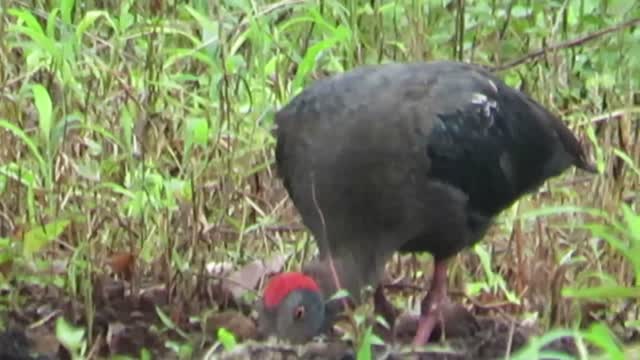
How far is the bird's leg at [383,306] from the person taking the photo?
6.21 metres

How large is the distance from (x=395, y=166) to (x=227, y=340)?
0.84 meters

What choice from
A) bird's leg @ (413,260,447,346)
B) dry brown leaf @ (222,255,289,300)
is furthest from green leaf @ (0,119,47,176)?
bird's leg @ (413,260,447,346)

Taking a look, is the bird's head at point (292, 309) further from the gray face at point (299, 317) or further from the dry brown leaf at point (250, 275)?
the dry brown leaf at point (250, 275)

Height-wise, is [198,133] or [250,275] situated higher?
[198,133]

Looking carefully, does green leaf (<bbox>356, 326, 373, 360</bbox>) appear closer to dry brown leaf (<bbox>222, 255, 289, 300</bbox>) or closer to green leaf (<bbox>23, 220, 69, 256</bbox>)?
dry brown leaf (<bbox>222, 255, 289, 300</bbox>)

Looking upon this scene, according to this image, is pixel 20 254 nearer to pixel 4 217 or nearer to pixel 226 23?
pixel 4 217

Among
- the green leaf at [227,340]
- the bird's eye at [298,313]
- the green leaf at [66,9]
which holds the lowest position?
the green leaf at [227,340]

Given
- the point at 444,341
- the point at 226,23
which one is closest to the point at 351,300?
the point at 444,341

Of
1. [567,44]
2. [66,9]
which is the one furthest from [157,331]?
[567,44]

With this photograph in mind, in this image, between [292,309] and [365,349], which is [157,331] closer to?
[292,309]

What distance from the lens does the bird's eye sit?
5.71 meters

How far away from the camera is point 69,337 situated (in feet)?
19.3

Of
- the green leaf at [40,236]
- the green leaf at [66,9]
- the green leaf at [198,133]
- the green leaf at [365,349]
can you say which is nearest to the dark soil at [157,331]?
the green leaf at [40,236]

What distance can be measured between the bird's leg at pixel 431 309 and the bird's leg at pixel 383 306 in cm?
9
